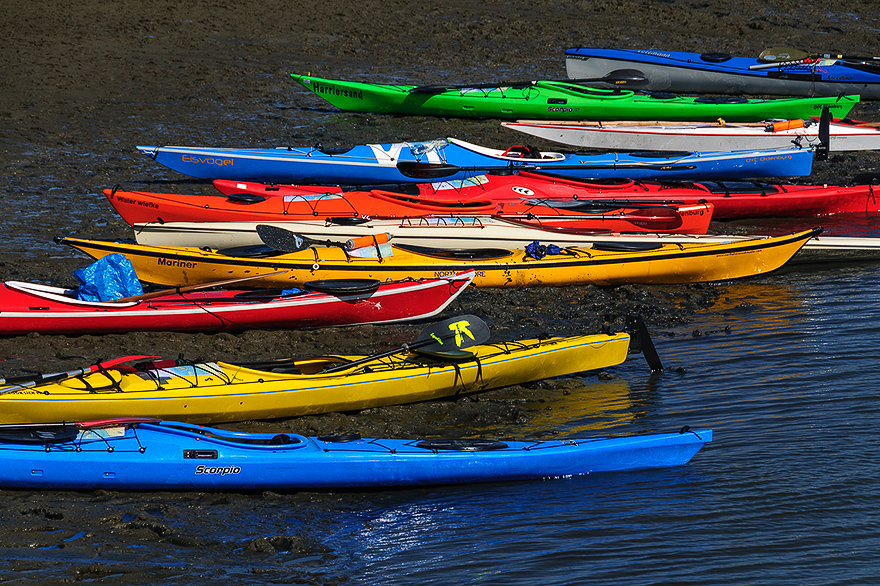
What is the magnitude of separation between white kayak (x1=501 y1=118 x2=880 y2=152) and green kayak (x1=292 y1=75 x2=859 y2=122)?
97 centimetres

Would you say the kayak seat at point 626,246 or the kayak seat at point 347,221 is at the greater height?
the kayak seat at point 347,221

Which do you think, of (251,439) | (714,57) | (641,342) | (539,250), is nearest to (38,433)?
(251,439)

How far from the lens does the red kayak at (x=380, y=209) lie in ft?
40.1

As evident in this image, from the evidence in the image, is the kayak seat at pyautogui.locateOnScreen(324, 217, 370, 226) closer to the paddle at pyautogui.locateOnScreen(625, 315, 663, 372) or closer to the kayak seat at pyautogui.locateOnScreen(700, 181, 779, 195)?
the paddle at pyautogui.locateOnScreen(625, 315, 663, 372)

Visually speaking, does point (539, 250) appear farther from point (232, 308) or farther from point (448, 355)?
point (232, 308)

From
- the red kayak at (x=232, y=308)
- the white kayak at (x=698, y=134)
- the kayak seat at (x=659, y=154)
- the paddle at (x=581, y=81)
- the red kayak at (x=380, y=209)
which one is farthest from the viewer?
the paddle at (x=581, y=81)

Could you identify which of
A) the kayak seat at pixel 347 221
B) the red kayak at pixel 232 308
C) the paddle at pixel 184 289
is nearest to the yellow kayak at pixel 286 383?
the red kayak at pixel 232 308

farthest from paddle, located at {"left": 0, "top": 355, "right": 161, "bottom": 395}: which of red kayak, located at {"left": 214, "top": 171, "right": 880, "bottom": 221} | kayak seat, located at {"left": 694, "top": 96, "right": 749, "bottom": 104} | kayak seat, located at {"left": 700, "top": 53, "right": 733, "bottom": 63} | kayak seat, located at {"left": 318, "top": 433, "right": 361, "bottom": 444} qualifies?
kayak seat, located at {"left": 700, "top": 53, "right": 733, "bottom": 63}

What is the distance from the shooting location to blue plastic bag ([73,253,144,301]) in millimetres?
9484

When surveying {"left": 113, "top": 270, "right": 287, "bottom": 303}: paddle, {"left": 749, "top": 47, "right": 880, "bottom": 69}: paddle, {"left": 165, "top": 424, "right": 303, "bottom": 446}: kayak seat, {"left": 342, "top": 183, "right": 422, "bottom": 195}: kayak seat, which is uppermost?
{"left": 749, "top": 47, "right": 880, "bottom": 69}: paddle

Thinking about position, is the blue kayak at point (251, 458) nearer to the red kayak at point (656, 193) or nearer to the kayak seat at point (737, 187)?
the red kayak at point (656, 193)

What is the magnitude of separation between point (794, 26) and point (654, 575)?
1930 centimetres

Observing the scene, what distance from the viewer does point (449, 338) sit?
837 cm

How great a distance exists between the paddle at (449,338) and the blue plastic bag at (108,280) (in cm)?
295
